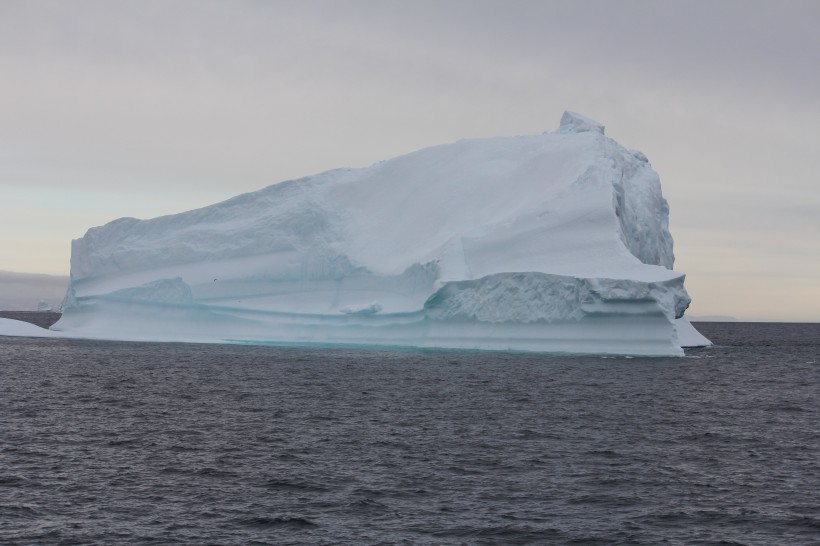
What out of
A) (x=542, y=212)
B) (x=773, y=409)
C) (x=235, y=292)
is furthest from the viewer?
(x=235, y=292)

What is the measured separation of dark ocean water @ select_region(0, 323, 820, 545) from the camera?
10289 mm

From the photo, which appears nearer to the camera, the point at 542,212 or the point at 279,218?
the point at 542,212

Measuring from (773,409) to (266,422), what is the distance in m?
11.6

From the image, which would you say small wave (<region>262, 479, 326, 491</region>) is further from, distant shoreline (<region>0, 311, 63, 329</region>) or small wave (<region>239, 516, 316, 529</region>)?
distant shoreline (<region>0, 311, 63, 329</region>)

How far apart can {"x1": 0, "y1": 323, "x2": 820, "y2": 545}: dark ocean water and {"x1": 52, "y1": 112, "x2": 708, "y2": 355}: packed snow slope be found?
6412mm

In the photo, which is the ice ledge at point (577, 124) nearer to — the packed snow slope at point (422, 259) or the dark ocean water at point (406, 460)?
the packed snow slope at point (422, 259)

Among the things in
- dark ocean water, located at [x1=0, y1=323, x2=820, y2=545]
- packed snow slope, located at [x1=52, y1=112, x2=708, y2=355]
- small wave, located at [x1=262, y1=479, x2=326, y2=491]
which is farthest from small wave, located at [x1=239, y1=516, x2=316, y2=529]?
packed snow slope, located at [x1=52, y1=112, x2=708, y2=355]

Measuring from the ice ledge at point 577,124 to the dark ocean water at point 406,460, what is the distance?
1879 cm

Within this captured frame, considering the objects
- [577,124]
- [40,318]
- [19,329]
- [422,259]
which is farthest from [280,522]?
[40,318]

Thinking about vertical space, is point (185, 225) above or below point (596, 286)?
above

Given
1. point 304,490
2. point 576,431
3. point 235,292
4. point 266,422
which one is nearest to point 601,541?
point 304,490

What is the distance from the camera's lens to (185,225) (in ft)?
142

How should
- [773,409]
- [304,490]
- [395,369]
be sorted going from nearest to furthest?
1. [304,490]
2. [773,409]
3. [395,369]

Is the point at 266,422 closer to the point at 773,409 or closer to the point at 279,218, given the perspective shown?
the point at 773,409
